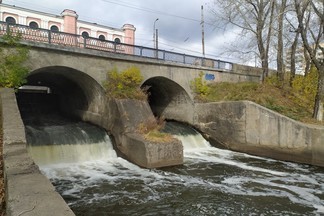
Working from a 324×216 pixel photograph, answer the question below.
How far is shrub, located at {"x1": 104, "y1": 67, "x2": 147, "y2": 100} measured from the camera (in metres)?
14.7

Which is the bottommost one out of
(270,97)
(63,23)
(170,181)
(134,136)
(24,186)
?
(170,181)

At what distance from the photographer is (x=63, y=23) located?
36.3m

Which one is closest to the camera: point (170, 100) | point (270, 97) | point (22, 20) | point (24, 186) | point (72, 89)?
point (24, 186)

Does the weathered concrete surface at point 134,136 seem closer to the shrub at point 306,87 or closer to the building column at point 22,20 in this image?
the shrub at point 306,87

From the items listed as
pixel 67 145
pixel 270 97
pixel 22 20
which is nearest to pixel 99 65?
pixel 67 145

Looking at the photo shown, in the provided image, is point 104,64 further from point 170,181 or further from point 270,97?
point 270,97

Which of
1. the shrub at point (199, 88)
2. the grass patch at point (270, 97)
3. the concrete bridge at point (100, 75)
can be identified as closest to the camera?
the concrete bridge at point (100, 75)

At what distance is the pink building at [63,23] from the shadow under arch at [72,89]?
47.4ft

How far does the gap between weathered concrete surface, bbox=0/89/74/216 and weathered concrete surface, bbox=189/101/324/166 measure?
1137 centimetres

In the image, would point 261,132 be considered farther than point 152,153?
Yes

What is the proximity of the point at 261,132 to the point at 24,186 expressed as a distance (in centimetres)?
1237

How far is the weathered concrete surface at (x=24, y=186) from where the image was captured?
322 centimetres

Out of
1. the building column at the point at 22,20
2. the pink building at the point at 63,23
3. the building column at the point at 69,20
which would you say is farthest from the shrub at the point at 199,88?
the building column at the point at 22,20

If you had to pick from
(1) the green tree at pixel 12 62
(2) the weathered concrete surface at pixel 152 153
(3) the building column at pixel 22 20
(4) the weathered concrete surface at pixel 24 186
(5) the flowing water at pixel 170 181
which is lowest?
(5) the flowing water at pixel 170 181
